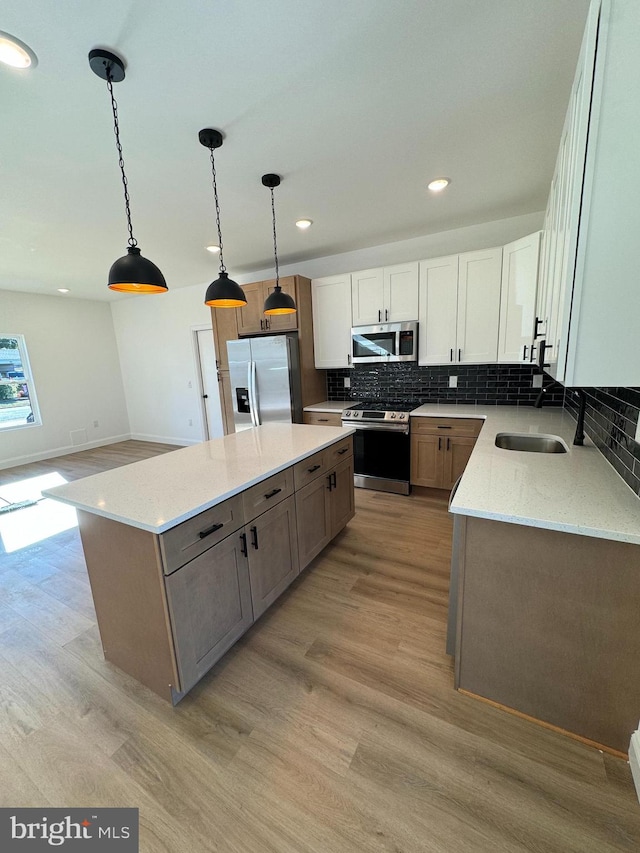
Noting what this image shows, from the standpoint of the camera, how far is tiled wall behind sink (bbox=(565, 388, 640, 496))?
139cm

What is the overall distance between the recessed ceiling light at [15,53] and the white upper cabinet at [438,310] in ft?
9.98

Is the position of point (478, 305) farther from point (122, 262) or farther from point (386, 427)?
point (122, 262)

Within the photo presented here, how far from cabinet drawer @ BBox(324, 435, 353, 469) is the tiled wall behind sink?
1.56 m

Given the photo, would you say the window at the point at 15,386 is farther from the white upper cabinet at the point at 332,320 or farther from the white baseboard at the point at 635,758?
the white baseboard at the point at 635,758

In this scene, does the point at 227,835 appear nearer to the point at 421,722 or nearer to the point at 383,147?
the point at 421,722

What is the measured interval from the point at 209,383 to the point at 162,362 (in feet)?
3.71

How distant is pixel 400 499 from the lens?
3.51 meters

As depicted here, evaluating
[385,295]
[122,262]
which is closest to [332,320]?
[385,295]

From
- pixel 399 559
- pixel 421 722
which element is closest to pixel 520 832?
pixel 421 722

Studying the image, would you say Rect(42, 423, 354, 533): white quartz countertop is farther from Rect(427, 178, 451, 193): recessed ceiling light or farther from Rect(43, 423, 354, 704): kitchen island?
Rect(427, 178, 451, 193): recessed ceiling light

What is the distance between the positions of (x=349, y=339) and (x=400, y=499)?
75.4 inches

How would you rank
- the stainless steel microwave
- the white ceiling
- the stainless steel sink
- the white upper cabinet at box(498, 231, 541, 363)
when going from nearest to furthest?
the white ceiling, the stainless steel sink, the white upper cabinet at box(498, 231, 541, 363), the stainless steel microwave

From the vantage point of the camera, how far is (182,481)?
1.66 metres

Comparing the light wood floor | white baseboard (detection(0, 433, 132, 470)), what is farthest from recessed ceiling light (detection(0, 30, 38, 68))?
white baseboard (detection(0, 433, 132, 470))
